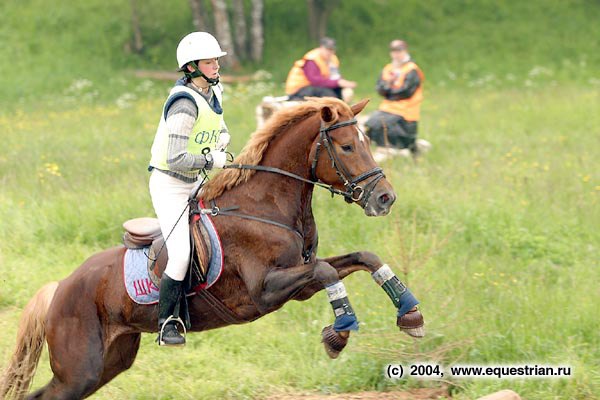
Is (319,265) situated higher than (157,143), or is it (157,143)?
(157,143)

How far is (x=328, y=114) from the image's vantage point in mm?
6156

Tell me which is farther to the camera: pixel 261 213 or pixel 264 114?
pixel 264 114

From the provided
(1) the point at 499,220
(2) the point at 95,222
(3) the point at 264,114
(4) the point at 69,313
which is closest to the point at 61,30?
(3) the point at 264,114

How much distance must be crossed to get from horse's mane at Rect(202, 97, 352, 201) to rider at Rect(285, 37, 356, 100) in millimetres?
8897

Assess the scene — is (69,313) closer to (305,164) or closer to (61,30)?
(305,164)

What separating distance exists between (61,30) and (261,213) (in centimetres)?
2954

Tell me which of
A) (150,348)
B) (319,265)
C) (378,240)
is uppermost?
(319,265)

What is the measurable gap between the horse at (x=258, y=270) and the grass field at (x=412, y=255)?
132 cm

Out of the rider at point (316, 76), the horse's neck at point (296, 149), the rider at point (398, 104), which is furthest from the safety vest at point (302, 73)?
the horse's neck at point (296, 149)

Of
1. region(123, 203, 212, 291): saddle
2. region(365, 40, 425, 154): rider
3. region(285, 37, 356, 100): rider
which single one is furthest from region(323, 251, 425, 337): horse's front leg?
region(285, 37, 356, 100): rider

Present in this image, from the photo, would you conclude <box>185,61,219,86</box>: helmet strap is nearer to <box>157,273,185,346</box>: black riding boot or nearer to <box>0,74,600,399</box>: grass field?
<box>157,273,185,346</box>: black riding boot

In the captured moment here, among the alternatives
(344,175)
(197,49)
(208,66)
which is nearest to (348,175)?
(344,175)

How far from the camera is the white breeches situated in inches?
252

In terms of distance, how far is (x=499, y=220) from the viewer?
11.2 meters
